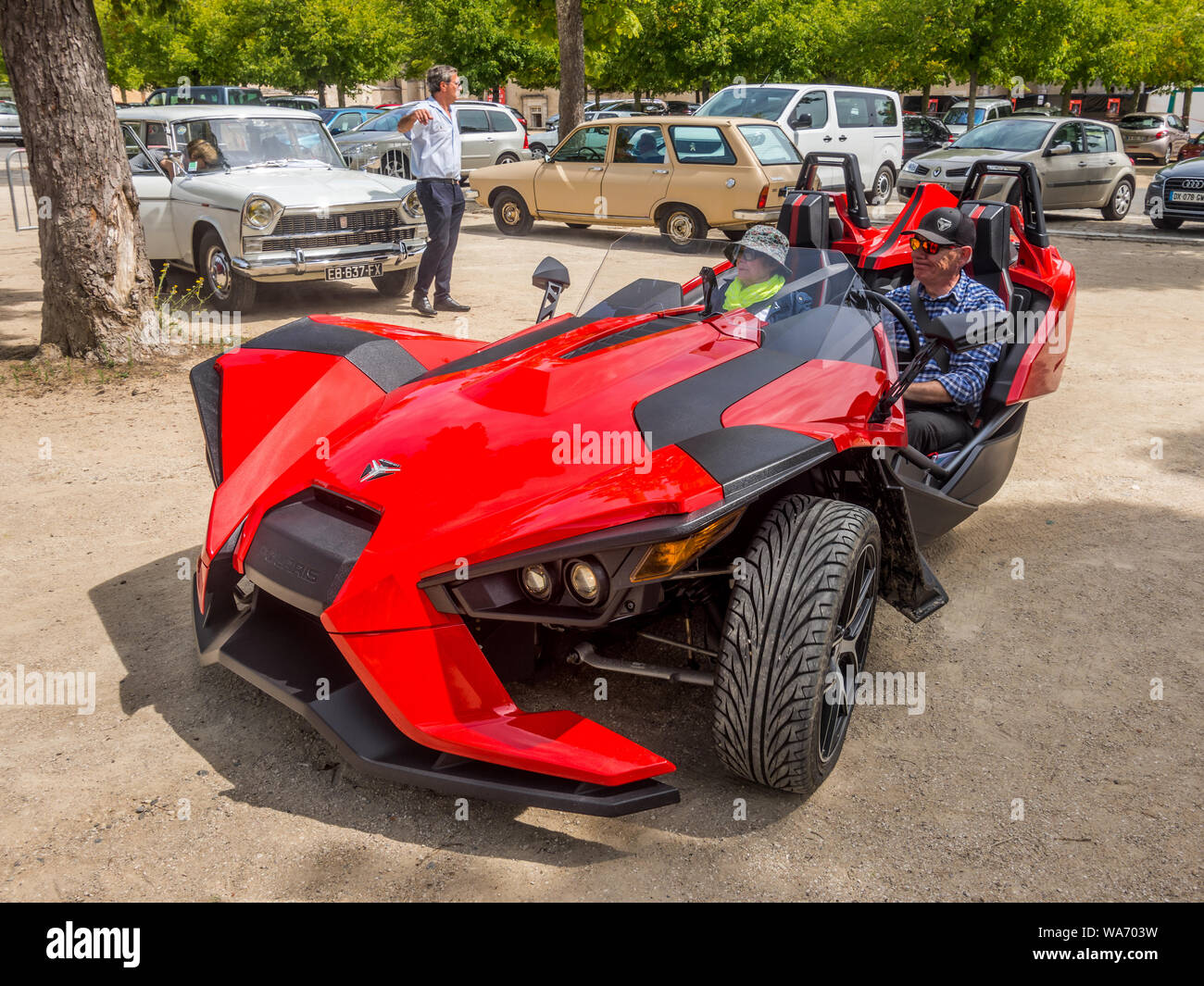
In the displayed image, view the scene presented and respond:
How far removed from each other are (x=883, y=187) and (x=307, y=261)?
10768 mm

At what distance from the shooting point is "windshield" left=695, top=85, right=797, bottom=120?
1478cm

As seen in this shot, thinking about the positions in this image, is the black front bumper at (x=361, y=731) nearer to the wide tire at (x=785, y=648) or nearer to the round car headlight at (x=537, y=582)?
the wide tire at (x=785, y=648)

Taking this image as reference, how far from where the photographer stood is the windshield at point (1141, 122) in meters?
30.1

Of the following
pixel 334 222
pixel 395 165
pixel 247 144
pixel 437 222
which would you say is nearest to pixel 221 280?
pixel 334 222

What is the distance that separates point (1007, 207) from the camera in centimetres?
505

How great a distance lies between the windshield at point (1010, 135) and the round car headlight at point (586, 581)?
15.1 metres

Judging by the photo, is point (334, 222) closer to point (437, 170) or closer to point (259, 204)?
point (259, 204)

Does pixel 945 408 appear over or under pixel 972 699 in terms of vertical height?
over

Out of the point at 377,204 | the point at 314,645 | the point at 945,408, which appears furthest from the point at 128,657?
the point at 377,204

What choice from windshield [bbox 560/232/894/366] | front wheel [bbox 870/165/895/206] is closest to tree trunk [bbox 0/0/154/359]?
windshield [bbox 560/232/894/366]

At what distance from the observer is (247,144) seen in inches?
385

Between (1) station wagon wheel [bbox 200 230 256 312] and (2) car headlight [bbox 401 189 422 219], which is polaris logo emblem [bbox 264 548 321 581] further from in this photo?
(2) car headlight [bbox 401 189 422 219]
